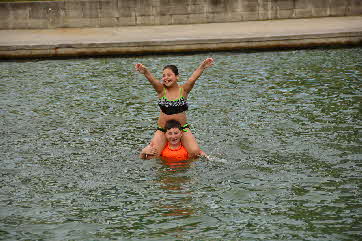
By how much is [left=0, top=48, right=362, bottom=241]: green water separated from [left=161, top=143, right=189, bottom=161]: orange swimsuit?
31 centimetres

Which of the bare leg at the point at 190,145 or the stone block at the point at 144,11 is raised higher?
the stone block at the point at 144,11

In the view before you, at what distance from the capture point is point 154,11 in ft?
84.3

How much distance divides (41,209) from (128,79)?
9389 millimetres

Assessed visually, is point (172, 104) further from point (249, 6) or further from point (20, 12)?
point (20, 12)

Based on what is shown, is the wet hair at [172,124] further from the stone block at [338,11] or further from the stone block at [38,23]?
the stone block at [338,11]

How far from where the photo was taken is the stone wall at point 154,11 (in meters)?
25.4

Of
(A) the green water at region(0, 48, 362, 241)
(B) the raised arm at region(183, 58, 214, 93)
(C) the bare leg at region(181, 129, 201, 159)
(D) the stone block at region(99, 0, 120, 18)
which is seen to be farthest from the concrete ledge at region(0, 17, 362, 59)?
(C) the bare leg at region(181, 129, 201, 159)

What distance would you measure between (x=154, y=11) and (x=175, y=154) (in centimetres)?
1590

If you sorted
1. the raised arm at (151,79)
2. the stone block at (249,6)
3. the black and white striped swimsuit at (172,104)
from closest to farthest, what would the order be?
the raised arm at (151,79) < the black and white striped swimsuit at (172,104) < the stone block at (249,6)

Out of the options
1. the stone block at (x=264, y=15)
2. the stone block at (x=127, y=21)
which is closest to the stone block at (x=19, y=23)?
the stone block at (x=127, y=21)

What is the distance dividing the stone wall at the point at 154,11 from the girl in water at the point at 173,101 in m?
15.2

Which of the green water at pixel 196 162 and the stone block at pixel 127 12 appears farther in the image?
the stone block at pixel 127 12

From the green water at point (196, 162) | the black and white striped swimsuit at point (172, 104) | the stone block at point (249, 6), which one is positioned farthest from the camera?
the stone block at point (249, 6)

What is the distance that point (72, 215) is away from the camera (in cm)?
835
